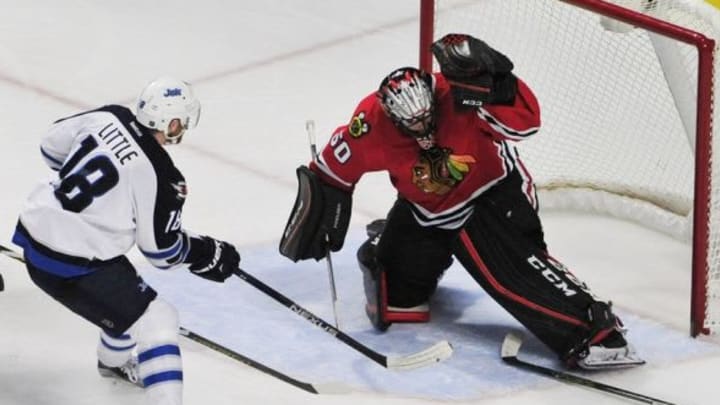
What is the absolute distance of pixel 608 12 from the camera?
424 centimetres

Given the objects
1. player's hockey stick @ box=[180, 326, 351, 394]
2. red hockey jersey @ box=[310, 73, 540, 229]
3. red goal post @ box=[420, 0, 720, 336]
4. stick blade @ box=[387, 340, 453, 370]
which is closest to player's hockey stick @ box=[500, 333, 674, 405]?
stick blade @ box=[387, 340, 453, 370]

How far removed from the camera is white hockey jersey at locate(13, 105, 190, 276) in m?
3.63

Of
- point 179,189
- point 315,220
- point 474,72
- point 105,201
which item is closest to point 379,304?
point 315,220

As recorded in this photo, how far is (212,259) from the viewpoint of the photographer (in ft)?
12.8

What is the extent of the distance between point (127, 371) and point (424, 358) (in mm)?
660

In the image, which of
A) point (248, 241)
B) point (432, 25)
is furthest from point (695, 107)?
point (248, 241)

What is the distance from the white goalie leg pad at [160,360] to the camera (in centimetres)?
366

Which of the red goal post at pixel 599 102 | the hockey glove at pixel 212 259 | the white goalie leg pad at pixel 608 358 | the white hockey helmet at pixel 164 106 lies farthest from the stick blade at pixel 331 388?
the red goal post at pixel 599 102

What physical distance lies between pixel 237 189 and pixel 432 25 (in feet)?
2.44

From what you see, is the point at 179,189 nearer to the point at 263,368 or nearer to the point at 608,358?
the point at 263,368

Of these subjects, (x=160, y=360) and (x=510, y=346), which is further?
(x=510, y=346)

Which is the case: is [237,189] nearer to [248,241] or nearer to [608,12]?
[248,241]

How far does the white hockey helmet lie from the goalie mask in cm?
49

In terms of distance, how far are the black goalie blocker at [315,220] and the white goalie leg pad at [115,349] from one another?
0.57 metres
